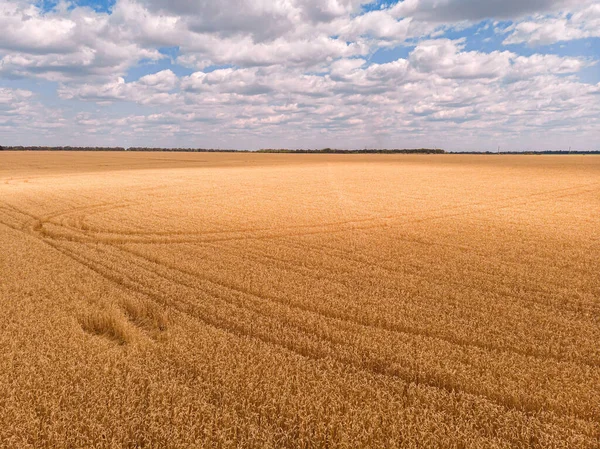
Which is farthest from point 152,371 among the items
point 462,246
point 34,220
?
point 34,220

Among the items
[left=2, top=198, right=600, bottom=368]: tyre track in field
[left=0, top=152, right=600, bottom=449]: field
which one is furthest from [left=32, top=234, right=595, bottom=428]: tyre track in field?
[left=2, top=198, right=600, bottom=368]: tyre track in field

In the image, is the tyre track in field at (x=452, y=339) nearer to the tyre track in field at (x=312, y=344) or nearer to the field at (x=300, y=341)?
the field at (x=300, y=341)

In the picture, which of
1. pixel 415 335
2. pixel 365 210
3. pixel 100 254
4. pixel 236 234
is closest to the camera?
pixel 415 335

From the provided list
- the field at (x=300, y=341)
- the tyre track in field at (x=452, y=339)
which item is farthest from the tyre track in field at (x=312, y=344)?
the tyre track in field at (x=452, y=339)

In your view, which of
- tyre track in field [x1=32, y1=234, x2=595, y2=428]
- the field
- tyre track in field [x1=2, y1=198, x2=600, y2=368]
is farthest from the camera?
tyre track in field [x1=2, y1=198, x2=600, y2=368]

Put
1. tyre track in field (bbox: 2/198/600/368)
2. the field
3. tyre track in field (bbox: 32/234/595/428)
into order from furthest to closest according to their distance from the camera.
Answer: tyre track in field (bbox: 2/198/600/368) → tyre track in field (bbox: 32/234/595/428) → the field

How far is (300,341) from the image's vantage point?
603 cm

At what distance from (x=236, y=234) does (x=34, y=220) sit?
31.0 ft

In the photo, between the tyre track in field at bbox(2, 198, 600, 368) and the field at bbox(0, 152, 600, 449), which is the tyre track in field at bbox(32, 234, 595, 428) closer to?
the field at bbox(0, 152, 600, 449)

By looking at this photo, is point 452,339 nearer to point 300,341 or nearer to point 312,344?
point 312,344

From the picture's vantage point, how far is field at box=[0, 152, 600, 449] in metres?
4.28

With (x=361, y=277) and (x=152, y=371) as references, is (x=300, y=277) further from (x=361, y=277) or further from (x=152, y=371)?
(x=152, y=371)

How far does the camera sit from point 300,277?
9125 millimetres

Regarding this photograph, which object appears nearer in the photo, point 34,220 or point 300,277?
point 300,277
